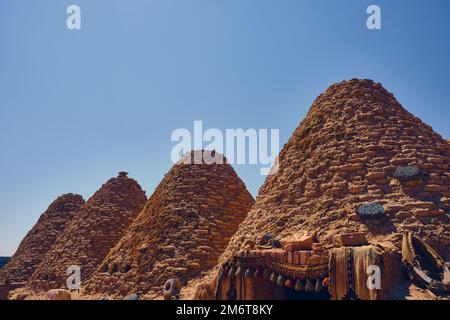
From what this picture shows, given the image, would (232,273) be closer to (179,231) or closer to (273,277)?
(273,277)

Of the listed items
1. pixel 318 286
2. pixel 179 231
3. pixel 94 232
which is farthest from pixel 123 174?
pixel 318 286

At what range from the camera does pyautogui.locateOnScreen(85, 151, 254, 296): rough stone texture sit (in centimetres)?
1727

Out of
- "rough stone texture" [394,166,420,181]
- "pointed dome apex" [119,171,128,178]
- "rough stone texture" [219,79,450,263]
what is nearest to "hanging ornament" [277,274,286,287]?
"rough stone texture" [219,79,450,263]

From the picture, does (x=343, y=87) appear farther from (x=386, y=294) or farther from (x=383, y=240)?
(x=386, y=294)

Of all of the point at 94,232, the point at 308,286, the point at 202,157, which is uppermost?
the point at 202,157

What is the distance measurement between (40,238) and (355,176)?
2752 cm

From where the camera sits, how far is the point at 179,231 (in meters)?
18.6

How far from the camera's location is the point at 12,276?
31.3 m

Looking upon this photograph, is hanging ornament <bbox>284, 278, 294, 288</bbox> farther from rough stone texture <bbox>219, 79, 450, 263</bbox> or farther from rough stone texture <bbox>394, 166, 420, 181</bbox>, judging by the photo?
rough stone texture <bbox>394, 166, 420, 181</bbox>

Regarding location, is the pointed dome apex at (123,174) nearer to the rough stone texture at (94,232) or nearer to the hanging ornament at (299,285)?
the rough stone texture at (94,232)

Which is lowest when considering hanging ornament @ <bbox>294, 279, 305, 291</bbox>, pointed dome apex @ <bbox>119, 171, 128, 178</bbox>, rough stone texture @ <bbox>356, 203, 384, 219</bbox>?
hanging ornament @ <bbox>294, 279, 305, 291</bbox>

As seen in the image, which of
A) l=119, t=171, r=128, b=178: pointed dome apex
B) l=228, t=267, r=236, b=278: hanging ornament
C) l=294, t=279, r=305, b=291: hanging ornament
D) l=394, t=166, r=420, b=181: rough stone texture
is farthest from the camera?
l=119, t=171, r=128, b=178: pointed dome apex

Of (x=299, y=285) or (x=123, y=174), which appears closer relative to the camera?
(x=299, y=285)

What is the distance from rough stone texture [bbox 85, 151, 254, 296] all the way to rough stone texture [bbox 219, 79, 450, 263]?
4.03 meters
